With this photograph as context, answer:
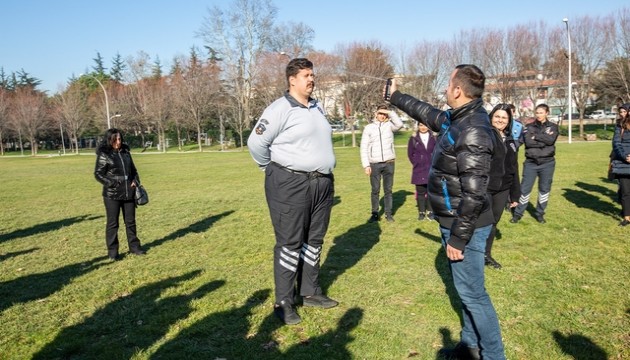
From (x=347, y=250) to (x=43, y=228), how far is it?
7.02 metres

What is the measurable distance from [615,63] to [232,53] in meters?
40.9

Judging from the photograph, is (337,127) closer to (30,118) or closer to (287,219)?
(30,118)

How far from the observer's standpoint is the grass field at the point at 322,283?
4051 millimetres

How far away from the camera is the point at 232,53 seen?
55.2m

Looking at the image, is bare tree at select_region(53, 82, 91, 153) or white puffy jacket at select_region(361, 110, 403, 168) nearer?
white puffy jacket at select_region(361, 110, 403, 168)

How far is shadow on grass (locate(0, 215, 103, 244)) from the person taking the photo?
9.18 meters

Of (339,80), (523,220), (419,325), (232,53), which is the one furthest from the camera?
(232,53)

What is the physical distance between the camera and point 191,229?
926 cm

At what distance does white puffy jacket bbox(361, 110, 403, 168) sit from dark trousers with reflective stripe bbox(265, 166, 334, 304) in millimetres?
4252

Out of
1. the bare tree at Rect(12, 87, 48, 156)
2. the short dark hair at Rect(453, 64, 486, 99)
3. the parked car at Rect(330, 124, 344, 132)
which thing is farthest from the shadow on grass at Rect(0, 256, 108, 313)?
the bare tree at Rect(12, 87, 48, 156)

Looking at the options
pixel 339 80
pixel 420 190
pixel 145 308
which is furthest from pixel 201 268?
pixel 339 80

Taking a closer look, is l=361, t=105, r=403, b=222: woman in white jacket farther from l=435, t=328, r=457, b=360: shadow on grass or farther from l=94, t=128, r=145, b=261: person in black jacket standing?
l=435, t=328, r=457, b=360: shadow on grass

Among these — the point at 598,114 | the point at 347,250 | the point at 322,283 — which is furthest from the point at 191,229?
the point at 598,114

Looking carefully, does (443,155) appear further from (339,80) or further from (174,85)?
(174,85)
